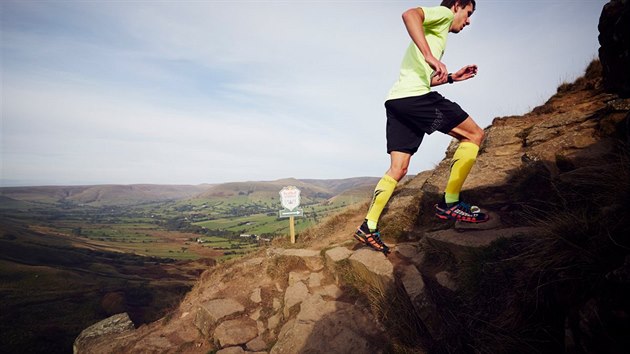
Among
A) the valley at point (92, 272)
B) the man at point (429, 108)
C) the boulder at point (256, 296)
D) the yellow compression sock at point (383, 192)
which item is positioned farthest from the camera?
the valley at point (92, 272)

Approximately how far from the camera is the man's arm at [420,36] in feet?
10.8

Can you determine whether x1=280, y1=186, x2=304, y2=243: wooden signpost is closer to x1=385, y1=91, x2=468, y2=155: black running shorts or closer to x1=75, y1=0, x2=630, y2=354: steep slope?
x1=75, y1=0, x2=630, y2=354: steep slope

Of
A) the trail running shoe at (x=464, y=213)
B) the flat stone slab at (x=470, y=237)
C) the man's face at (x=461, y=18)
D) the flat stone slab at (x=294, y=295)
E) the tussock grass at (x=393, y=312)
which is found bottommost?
the flat stone slab at (x=294, y=295)

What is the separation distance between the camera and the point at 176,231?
13588 centimetres

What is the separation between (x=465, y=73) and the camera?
394cm

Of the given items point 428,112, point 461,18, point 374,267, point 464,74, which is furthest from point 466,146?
point 374,267

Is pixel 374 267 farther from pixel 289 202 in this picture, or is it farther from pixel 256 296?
pixel 289 202

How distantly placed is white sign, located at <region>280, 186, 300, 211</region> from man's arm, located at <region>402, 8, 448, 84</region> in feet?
24.4

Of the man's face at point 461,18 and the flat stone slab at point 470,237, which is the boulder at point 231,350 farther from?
the man's face at point 461,18

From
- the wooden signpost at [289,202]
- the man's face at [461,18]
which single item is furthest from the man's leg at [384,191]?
the wooden signpost at [289,202]

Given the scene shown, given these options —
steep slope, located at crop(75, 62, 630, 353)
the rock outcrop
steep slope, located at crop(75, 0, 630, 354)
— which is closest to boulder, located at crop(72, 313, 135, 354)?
steep slope, located at crop(75, 62, 630, 353)

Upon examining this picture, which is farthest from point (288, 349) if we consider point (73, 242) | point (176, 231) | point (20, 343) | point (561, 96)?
point (176, 231)

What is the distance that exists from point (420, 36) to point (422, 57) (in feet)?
→ 1.03

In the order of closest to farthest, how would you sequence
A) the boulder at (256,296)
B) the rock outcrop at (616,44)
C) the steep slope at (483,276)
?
the steep slope at (483,276) → the rock outcrop at (616,44) → the boulder at (256,296)
